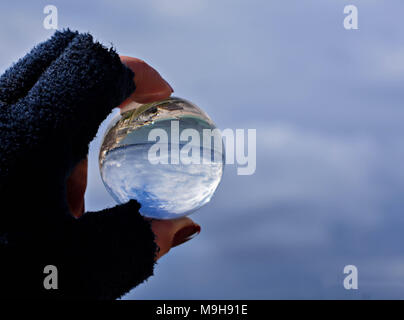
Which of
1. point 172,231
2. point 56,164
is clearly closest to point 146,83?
point 56,164

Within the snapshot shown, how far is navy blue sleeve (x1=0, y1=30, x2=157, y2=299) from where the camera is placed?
1.42 metres

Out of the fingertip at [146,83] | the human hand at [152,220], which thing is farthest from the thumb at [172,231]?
the fingertip at [146,83]

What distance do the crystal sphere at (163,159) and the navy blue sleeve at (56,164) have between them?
191 millimetres

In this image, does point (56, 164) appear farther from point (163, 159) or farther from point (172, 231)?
point (172, 231)

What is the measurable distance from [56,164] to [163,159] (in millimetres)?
406

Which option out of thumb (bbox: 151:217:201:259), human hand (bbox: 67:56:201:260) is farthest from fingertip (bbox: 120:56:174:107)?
thumb (bbox: 151:217:201:259)

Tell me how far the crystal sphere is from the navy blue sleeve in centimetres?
19

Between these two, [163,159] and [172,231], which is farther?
[172,231]

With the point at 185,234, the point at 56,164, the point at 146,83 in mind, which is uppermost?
the point at 146,83

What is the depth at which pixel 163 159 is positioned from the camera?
169cm

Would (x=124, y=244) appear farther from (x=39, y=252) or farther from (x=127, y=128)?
(x=127, y=128)

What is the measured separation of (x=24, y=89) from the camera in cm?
152

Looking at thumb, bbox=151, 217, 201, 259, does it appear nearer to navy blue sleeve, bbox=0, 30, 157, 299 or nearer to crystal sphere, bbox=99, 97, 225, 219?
crystal sphere, bbox=99, 97, 225, 219
